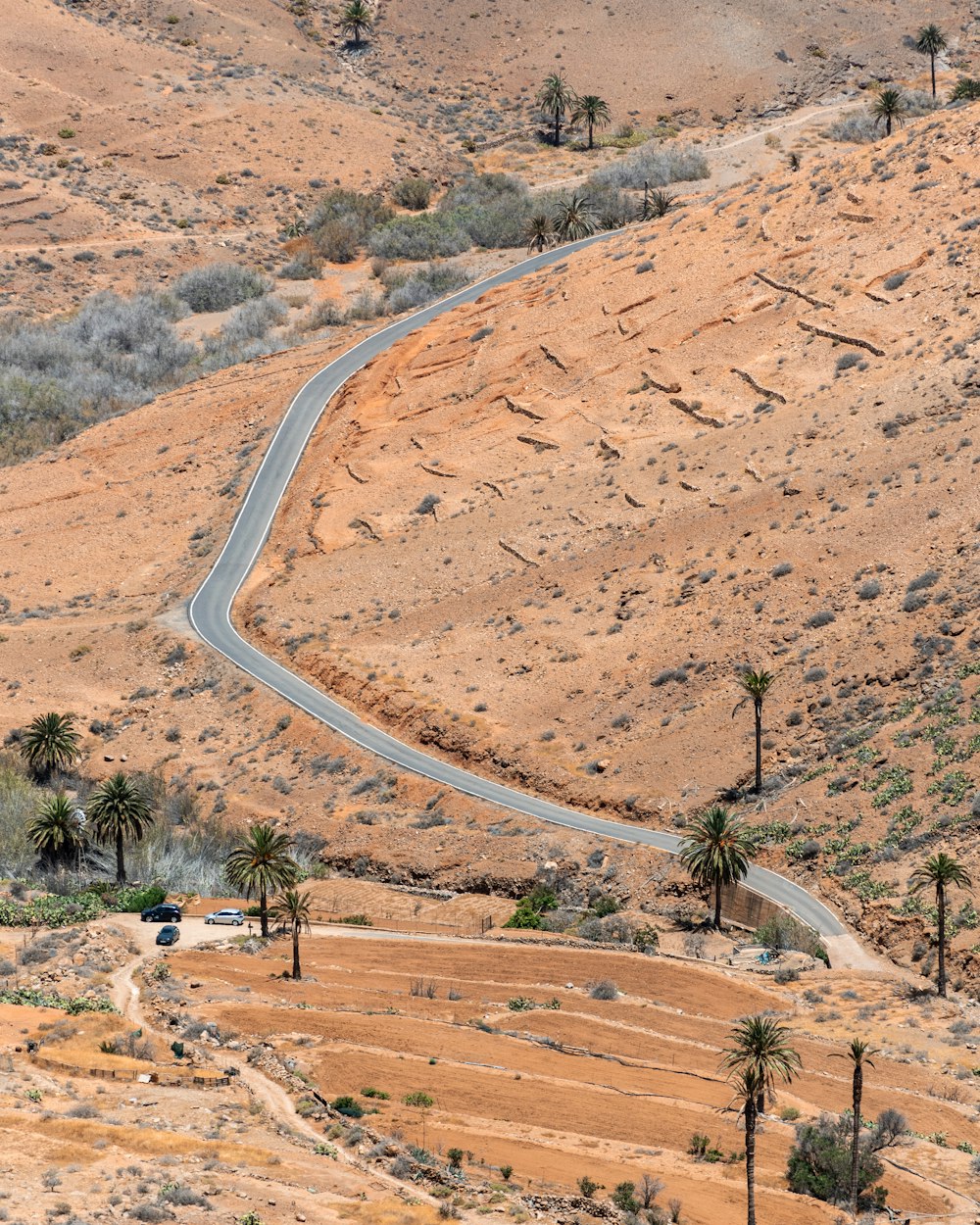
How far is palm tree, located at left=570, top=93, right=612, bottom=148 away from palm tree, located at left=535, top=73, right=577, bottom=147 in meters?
0.69

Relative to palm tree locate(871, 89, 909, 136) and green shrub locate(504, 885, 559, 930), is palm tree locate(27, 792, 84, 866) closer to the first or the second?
green shrub locate(504, 885, 559, 930)

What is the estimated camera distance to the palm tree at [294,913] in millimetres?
42625

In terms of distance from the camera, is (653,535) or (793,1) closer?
(653,535)

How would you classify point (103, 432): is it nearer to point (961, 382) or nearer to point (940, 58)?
point (961, 382)

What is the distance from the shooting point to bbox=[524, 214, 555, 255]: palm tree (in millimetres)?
95312

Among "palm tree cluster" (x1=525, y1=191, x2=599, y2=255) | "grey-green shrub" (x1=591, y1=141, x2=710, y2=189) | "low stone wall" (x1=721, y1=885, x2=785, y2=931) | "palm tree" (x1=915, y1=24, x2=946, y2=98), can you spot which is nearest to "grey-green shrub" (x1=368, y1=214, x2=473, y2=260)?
"palm tree cluster" (x1=525, y1=191, x2=599, y2=255)

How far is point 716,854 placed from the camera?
47.2m

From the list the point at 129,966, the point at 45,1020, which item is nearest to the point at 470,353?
the point at 129,966

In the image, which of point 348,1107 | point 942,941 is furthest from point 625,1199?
point 942,941

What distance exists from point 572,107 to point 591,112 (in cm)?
330

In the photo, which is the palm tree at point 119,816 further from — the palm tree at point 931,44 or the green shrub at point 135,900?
the palm tree at point 931,44

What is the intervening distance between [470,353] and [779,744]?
31.3 meters

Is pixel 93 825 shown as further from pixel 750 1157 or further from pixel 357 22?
pixel 357 22

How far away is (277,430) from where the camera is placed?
263 ft
